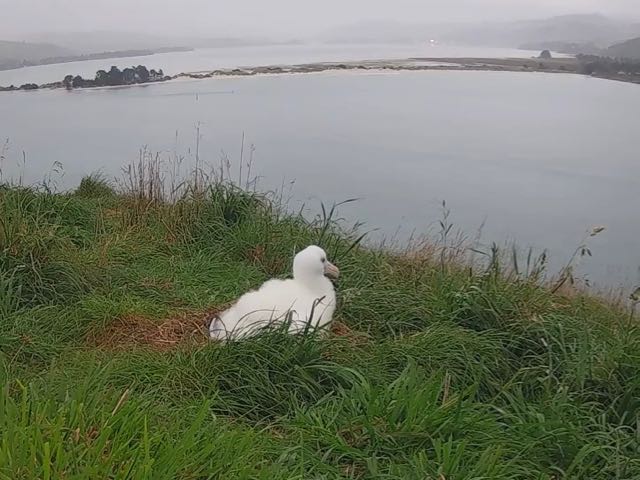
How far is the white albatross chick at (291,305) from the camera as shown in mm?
2871

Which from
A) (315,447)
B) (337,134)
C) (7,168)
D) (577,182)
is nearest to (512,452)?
(315,447)

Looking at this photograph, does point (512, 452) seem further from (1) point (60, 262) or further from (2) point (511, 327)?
(1) point (60, 262)

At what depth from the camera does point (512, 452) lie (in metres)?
2.29

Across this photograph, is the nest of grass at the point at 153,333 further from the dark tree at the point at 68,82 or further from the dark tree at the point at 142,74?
the dark tree at the point at 142,74

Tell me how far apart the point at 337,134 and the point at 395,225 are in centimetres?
430

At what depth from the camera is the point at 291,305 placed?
3.13 metres

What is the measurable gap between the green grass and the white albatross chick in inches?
4.4

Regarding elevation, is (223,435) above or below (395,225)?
above

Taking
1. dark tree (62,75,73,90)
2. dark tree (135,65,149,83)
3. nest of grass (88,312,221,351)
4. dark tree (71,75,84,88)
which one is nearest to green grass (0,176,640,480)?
nest of grass (88,312,221,351)

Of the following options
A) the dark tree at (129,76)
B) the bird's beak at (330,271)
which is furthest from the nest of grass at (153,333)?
the dark tree at (129,76)

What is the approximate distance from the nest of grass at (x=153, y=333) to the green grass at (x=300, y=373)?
0.04 m

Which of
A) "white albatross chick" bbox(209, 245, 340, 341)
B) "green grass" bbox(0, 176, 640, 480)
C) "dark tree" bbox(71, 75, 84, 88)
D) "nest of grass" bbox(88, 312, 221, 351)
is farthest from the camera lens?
"dark tree" bbox(71, 75, 84, 88)

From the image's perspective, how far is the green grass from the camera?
1847 millimetres

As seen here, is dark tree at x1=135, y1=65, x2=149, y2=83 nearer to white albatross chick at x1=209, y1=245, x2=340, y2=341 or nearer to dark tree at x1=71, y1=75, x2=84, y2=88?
dark tree at x1=71, y1=75, x2=84, y2=88
